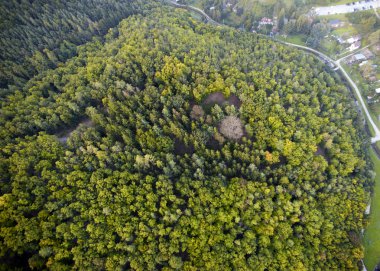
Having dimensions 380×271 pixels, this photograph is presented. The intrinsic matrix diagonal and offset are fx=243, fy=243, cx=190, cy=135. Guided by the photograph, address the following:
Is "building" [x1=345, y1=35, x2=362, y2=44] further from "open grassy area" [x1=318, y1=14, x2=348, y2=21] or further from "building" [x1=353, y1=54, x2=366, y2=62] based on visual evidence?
"open grassy area" [x1=318, y1=14, x2=348, y2=21]

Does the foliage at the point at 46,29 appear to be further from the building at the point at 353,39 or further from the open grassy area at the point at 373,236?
the open grassy area at the point at 373,236

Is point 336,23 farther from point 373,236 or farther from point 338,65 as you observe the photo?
point 373,236

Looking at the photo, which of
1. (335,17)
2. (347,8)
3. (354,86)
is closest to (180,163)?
(354,86)

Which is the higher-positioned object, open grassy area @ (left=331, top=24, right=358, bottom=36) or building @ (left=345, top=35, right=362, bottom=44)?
open grassy area @ (left=331, top=24, right=358, bottom=36)

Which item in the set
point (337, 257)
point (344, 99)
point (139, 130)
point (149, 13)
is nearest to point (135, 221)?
point (139, 130)

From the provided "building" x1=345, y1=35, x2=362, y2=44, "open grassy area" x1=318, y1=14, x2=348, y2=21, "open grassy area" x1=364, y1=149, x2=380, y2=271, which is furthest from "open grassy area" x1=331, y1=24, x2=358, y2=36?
"open grassy area" x1=364, y1=149, x2=380, y2=271

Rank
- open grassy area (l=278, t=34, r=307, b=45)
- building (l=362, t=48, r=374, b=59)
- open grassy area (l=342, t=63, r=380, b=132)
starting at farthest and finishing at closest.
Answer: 1. open grassy area (l=278, t=34, r=307, b=45)
2. building (l=362, t=48, r=374, b=59)
3. open grassy area (l=342, t=63, r=380, b=132)
